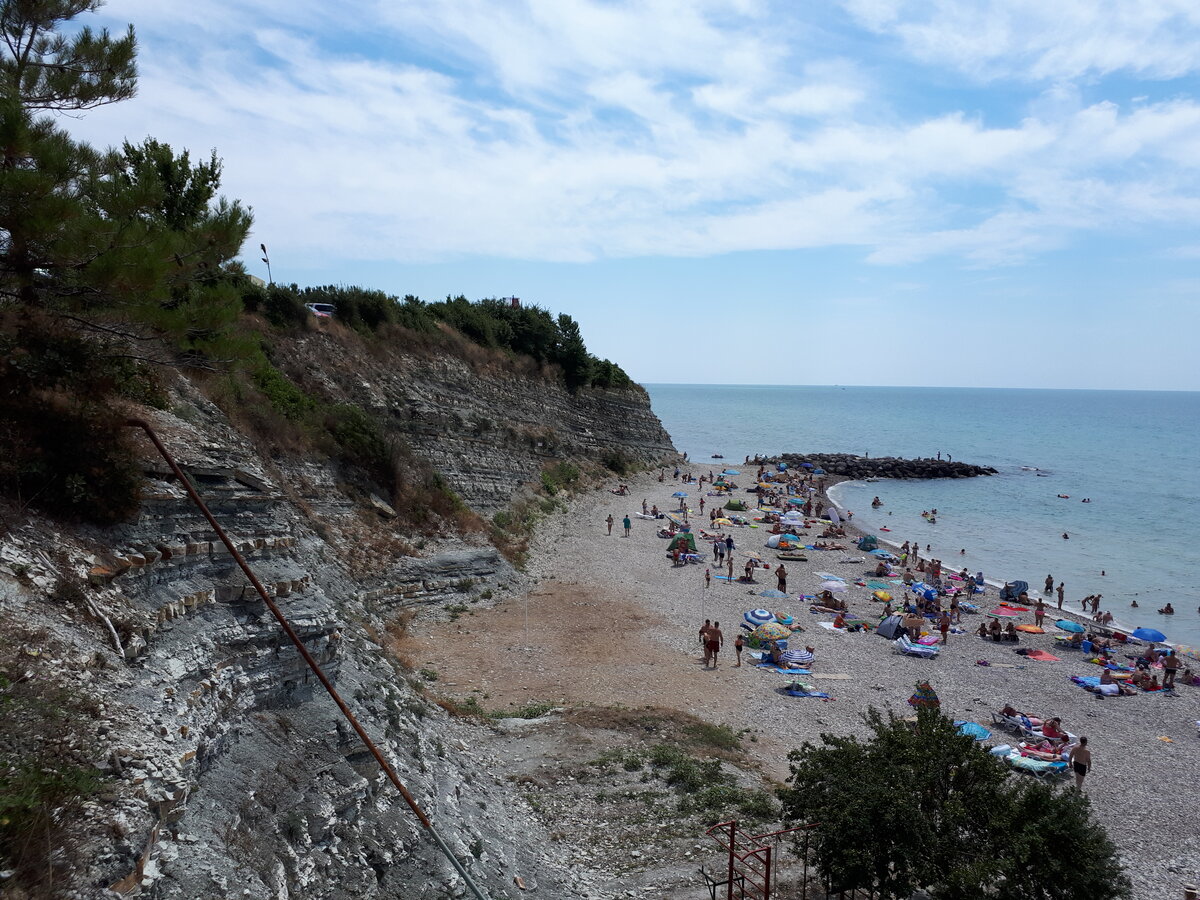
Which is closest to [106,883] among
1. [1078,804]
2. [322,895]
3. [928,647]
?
[322,895]

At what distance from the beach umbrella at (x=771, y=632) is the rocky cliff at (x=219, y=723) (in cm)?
1125

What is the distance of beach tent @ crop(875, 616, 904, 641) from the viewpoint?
85.7ft

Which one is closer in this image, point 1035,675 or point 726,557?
point 1035,675

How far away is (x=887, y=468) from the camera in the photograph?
77.0m

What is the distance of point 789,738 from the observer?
17.2 metres

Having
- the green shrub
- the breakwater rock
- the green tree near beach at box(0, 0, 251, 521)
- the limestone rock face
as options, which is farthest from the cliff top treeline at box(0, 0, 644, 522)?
the breakwater rock

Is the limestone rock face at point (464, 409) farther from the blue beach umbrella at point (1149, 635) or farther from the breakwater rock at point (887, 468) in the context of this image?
the breakwater rock at point (887, 468)

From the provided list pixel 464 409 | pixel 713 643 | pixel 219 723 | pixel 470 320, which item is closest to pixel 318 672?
pixel 219 723

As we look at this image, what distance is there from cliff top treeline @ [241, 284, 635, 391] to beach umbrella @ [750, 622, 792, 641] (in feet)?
70.6

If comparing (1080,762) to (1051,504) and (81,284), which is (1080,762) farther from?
(1051,504)

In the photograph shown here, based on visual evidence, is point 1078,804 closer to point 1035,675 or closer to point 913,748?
point 913,748

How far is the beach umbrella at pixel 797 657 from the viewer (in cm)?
2242

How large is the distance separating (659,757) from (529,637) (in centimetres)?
854

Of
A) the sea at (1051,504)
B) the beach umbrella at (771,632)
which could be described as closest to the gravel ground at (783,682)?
the beach umbrella at (771,632)
